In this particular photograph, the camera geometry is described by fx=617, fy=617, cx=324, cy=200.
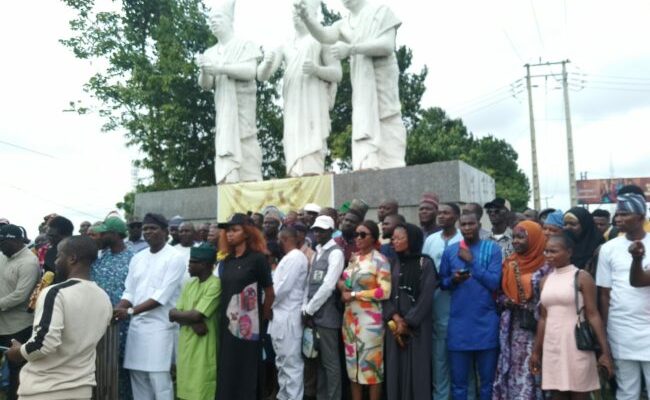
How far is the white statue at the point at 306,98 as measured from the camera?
10188 millimetres

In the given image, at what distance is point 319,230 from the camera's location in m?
5.67

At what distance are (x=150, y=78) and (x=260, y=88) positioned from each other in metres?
3.52

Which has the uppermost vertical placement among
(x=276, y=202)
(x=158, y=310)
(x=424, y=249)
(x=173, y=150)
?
(x=173, y=150)

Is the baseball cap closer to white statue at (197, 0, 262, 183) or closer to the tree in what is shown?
white statue at (197, 0, 262, 183)

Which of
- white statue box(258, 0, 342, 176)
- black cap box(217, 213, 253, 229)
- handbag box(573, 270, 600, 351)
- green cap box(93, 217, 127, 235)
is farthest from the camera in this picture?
white statue box(258, 0, 342, 176)

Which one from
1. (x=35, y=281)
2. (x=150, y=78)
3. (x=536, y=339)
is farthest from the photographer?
(x=150, y=78)

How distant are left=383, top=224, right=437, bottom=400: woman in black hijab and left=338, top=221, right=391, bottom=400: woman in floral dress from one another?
0.08 meters

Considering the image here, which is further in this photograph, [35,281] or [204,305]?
[35,281]

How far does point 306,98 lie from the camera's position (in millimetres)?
10328

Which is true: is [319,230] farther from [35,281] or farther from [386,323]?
[35,281]

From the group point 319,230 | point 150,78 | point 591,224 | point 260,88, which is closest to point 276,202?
point 319,230

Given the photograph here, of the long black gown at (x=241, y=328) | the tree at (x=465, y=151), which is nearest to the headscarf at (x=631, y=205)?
the long black gown at (x=241, y=328)

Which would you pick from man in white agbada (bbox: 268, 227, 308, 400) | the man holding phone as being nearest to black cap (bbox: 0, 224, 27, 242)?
man in white agbada (bbox: 268, 227, 308, 400)

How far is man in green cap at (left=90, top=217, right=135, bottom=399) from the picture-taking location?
5.17 m
